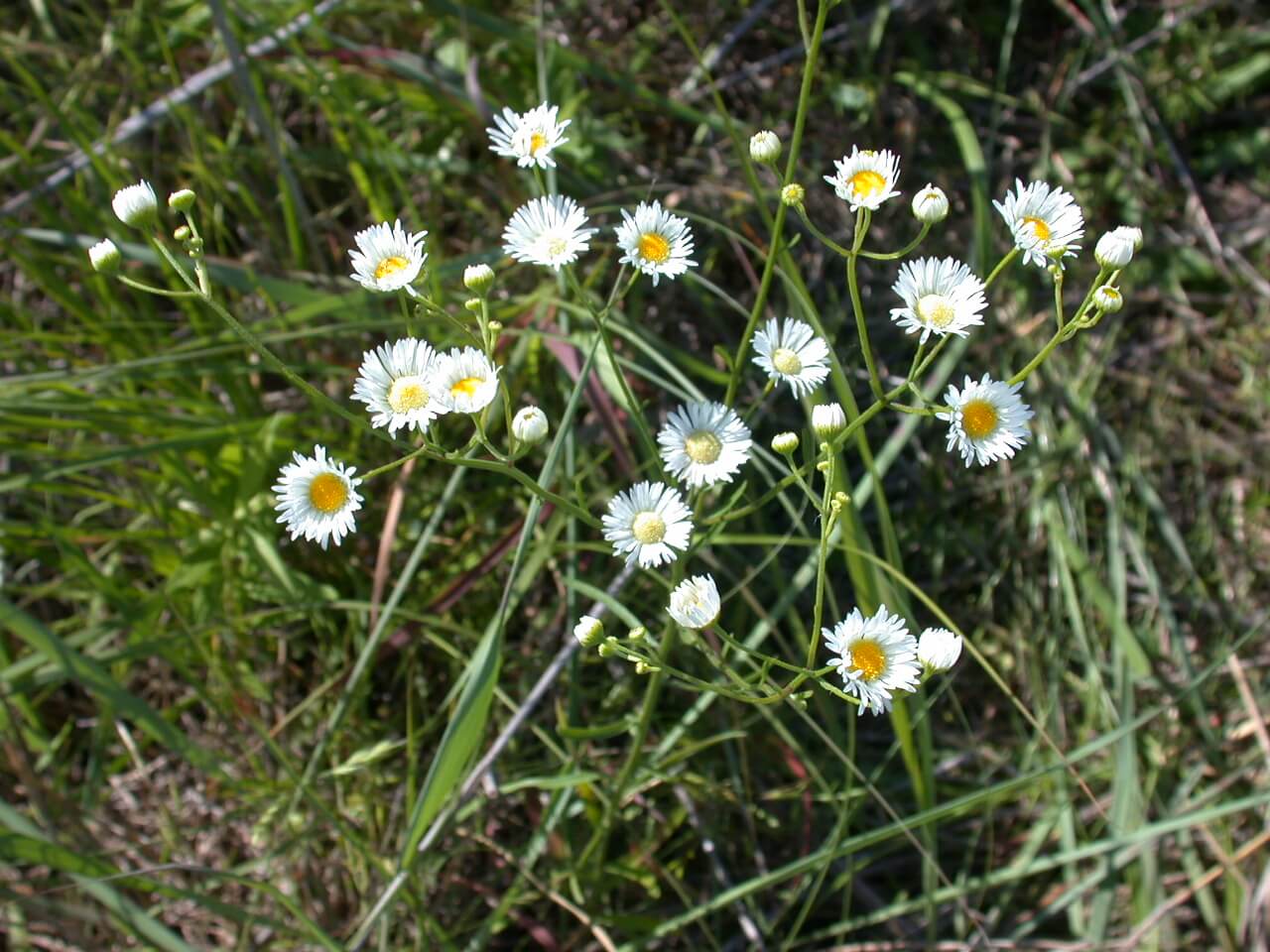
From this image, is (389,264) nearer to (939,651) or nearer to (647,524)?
(647,524)

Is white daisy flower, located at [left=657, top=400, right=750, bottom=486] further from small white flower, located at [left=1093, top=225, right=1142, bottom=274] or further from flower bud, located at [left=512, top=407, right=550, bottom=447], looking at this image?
small white flower, located at [left=1093, top=225, right=1142, bottom=274]

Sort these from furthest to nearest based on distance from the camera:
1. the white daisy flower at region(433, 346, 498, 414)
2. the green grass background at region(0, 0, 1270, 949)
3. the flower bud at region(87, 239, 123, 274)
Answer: the green grass background at region(0, 0, 1270, 949)
the flower bud at region(87, 239, 123, 274)
the white daisy flower at region(433, 346, 498, 414)

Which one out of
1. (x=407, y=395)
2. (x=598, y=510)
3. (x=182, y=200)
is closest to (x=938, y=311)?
(x=407, y=395)

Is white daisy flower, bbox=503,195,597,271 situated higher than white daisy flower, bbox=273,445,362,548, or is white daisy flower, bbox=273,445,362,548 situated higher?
white daisy flower, bbox=503,195,597,271

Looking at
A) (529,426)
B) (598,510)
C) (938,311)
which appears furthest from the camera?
(598,510)

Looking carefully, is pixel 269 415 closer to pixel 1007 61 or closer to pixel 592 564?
pixel 592 564

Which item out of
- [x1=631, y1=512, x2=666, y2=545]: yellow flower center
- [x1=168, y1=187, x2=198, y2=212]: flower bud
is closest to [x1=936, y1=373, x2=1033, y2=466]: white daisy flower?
[x1=631, y1=512, x2=666, y2=545]: yellow flower center
